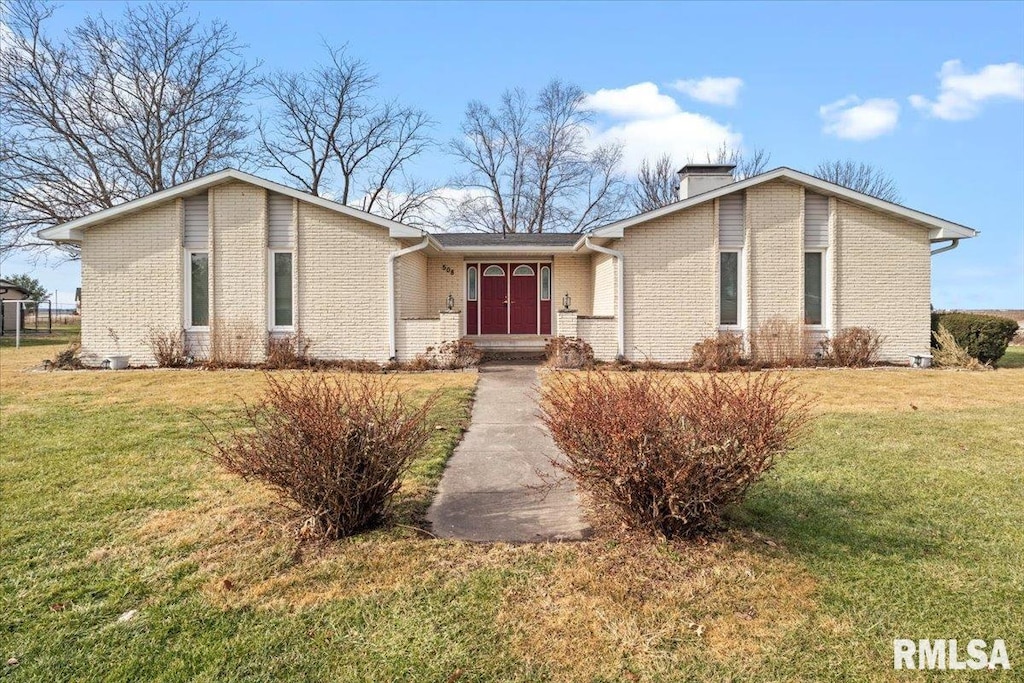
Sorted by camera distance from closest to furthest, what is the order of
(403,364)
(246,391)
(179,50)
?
(246,391) → (403,364) → (179,50)

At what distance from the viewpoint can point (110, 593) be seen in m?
3.25

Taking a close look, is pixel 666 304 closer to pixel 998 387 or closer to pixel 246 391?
pixel 998 387

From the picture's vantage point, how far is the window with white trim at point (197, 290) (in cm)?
1391

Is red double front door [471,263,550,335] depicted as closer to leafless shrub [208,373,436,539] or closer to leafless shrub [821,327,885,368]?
leafless shrub [821,327,885,368]

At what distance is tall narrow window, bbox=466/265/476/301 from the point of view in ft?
58.4

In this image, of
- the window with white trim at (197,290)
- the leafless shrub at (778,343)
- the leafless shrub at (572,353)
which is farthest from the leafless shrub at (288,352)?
the leafless shrub at (778,343)

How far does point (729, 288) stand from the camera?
46.3ft

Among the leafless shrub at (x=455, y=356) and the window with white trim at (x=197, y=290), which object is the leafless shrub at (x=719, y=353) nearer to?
the leafless shrub at (x=455, y=356)

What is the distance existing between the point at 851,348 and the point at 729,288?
3.10m

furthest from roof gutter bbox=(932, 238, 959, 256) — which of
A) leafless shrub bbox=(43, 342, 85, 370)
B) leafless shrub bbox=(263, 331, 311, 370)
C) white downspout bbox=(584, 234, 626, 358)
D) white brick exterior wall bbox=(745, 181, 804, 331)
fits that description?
leafless shrub bbox=(43, 342, 85, 370)

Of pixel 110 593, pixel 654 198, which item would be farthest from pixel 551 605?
pixel 654 198

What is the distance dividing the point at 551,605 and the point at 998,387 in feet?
38.2

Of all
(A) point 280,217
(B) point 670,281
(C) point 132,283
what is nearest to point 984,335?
(B) point 670,281

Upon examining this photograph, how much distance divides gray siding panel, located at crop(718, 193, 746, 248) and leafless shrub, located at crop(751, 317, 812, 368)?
82.6 inches
